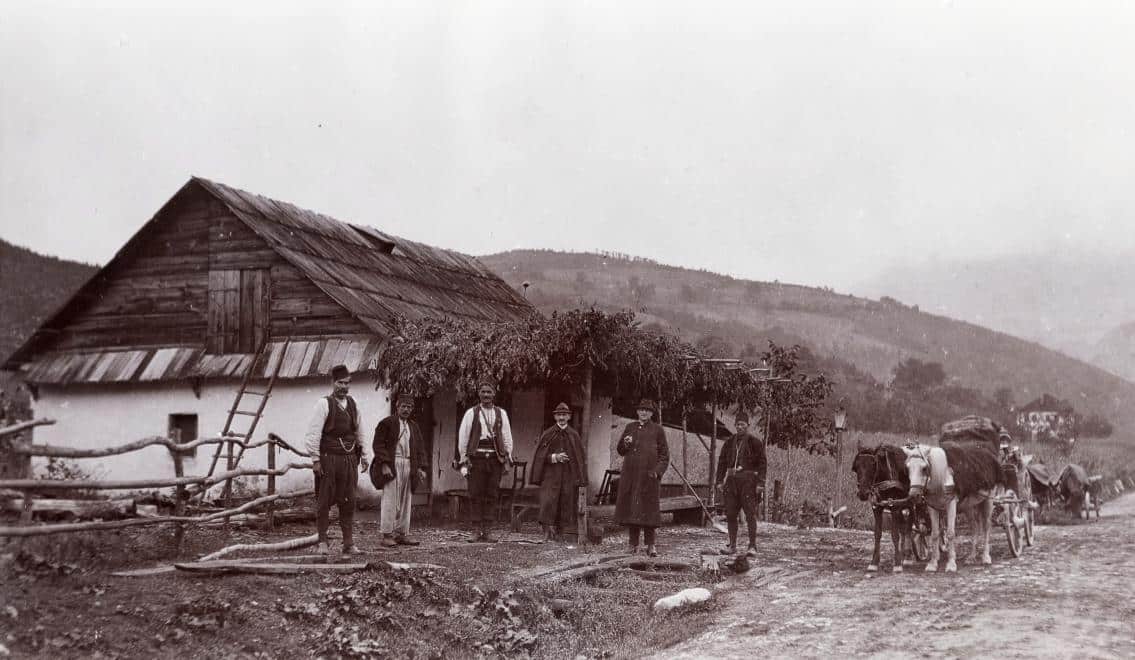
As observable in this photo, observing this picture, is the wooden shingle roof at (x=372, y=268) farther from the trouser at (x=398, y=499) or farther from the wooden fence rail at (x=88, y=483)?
the wooden fence rail at (x=88, y=483)

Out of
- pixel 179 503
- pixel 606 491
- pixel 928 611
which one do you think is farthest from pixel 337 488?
pixel 606 491

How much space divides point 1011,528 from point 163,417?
1380cm

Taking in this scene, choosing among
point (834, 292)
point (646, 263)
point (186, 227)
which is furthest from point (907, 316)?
point (186, 227)

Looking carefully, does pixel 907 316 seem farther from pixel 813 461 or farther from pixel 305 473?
pixel 305 473

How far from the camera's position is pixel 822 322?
260ft

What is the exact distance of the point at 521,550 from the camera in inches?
510

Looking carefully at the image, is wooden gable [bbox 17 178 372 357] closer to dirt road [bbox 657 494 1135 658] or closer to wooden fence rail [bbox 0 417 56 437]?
dirt road [bbox 657 494 1135 658]

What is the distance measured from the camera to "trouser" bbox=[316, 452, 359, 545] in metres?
10.7

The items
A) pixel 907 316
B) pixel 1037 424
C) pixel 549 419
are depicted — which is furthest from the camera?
pixel 907 316

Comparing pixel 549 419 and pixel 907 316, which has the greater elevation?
pixel 907 316

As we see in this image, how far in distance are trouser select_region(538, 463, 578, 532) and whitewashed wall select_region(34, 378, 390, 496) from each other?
406 centimetres

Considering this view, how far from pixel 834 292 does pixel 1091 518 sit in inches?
2647

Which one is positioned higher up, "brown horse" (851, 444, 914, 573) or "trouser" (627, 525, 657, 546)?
"brown horse" (851, 444, 914, 573)

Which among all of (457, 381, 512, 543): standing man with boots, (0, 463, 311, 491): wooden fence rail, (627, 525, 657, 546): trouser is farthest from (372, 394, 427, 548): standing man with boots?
(0, 463, 311, 491): wooden fence rail
